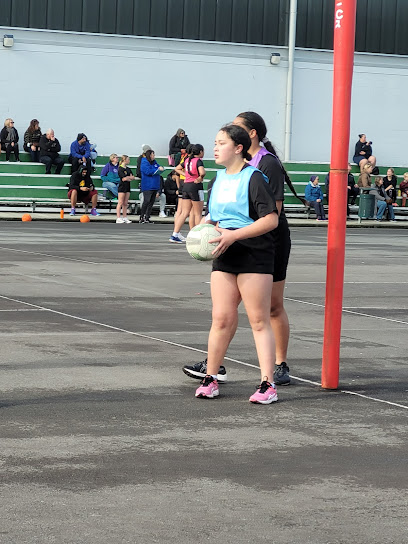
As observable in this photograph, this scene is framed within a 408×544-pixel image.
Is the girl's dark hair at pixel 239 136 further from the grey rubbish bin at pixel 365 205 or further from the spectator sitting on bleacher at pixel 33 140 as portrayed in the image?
the grey rubbish bin at pixel 365 205

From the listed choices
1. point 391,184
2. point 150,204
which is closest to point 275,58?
point 391,184

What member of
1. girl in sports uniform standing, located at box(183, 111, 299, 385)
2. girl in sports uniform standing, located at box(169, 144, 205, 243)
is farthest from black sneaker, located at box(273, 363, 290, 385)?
girl in sports uniform standing, located at box(169, 144, 205, 243)

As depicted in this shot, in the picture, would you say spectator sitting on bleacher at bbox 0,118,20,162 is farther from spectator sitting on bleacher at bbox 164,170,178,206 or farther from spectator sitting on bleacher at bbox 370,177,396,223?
spectator sitting on bleacher at bbox 370,177,396,223

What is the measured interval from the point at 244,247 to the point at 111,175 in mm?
27599

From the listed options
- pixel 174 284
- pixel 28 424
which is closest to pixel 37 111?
pixel 174 284

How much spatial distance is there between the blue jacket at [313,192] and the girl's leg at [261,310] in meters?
29.0

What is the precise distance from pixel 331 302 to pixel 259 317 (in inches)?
30.3

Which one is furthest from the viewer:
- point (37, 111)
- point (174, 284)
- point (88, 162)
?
point (37, 111)

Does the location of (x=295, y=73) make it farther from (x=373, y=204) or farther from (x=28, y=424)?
(x=28, y=424)

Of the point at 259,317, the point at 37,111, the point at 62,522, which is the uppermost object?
the point at 37,111

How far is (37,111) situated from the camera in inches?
1443

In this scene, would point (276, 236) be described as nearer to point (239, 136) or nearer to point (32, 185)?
point (239, 136)

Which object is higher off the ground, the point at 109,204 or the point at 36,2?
the point at 36,2

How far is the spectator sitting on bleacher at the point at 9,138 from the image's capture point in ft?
112
